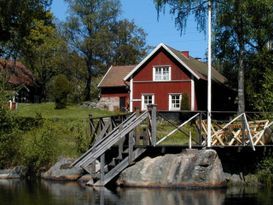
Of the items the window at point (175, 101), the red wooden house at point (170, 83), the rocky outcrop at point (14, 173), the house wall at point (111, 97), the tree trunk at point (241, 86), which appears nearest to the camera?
the rocky outcrop at point (14, 173)

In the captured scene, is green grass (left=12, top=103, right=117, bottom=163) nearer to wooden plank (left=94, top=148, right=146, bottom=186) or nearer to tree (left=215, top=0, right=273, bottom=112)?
wooden plank (left=94, top=148, right=146, bottom=186)

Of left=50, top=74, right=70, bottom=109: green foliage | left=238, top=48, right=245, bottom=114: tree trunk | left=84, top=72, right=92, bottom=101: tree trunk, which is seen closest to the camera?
left=238, top=48, right=245, bottom=114: tree trunk

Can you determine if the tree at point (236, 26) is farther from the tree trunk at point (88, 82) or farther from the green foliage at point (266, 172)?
the tree trunk at point (88, 82)

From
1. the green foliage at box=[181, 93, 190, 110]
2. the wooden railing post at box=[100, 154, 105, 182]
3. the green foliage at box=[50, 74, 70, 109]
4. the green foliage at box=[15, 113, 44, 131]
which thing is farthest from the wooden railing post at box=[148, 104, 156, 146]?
the green foliage at box=[50, 74, 70, 109]

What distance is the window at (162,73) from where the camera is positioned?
44250mm

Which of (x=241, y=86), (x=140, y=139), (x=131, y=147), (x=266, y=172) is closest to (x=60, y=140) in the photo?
(x=140, y=139)

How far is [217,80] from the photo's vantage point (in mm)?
46562

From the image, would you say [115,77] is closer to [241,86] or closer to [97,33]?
[97,33]

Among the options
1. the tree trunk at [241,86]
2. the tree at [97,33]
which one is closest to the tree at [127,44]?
the tree at [97,33]

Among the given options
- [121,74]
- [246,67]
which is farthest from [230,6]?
[121,74]

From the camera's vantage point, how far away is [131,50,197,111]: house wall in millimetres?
43438

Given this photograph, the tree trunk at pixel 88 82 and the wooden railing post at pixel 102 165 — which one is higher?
the tree trunk at pixel 88 82

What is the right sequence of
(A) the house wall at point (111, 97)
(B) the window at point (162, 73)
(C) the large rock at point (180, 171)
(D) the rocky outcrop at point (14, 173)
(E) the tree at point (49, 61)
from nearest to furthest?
(C) the large rock at point (180, 171), (D) the rocky outcrop at point (14, 173), (B) the window at point (162, 73), (A) the house wall at point (111, 97), (E) the tree at point (49, 61)

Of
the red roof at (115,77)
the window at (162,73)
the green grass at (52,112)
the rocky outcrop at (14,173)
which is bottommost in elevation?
the rocky outcrop at (14,173)
